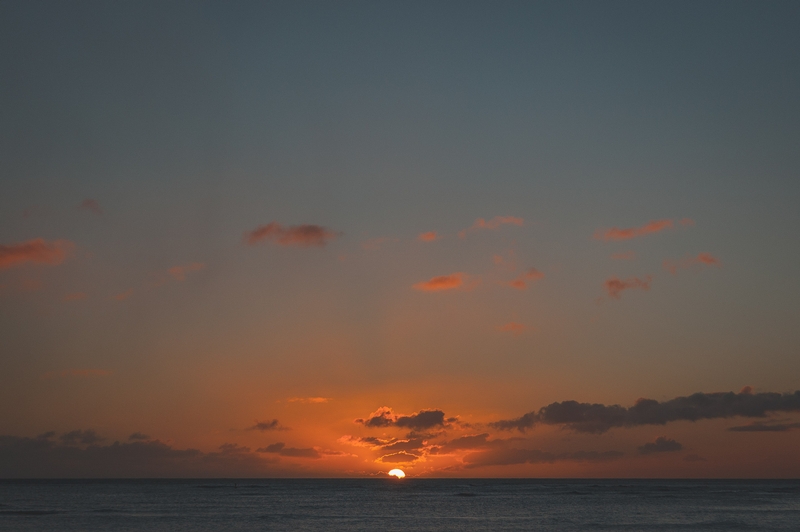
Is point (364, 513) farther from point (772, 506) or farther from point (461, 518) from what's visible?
point (772, 506)

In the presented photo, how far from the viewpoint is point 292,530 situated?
83.5 m

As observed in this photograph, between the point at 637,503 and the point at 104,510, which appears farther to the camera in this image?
the point at 637,503

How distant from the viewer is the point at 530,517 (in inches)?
4026

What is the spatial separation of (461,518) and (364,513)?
1889 cm

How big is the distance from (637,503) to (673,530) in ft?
170

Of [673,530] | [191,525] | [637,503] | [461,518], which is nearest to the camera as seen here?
[673,530]

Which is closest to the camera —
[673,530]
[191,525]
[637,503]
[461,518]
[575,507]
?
[673,530]

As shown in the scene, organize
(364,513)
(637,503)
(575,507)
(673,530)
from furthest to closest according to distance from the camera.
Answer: (637,503) < (575,507) < (364,513) < (673,530)

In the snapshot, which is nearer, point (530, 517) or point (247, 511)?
point (530, 517)

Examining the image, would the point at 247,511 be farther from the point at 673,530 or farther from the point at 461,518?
the point at 673,530

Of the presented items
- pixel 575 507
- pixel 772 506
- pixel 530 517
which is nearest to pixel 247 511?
pixel 530 517

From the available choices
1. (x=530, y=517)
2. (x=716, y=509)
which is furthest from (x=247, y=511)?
(x=716, y=509)

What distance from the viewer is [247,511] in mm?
112812

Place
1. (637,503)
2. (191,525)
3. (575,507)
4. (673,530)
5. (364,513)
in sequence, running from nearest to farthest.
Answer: (673,530) < (191,525) < (364,513) < (575,507) < (637,503)
